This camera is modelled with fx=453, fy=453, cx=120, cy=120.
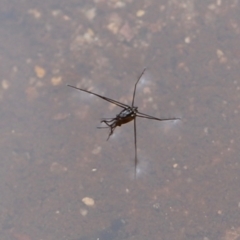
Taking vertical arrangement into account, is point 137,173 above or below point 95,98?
below

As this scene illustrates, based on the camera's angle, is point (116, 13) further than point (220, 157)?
Yes

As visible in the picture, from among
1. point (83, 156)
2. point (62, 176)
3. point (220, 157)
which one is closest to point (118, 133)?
point (83, 156)

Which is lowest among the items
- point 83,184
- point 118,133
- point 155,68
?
point 83,184

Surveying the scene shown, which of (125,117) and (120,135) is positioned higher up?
(125,117)

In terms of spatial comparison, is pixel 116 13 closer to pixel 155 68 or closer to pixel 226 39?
pixel 155 68

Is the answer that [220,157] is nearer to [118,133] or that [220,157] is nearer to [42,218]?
[118,133]

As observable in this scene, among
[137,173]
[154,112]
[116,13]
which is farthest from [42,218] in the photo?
[116,13]
